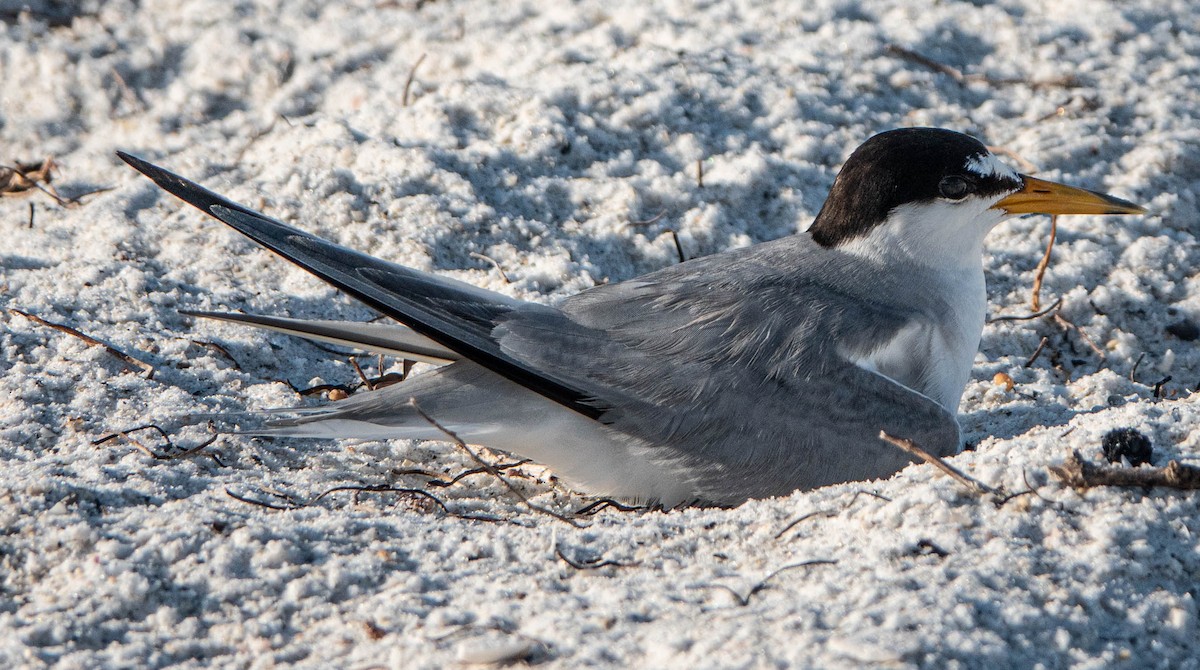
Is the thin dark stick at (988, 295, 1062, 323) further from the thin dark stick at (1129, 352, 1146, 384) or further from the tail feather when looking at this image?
the tail feather

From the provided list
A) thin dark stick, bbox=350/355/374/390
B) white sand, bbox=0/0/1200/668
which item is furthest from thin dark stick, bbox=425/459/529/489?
thin dark stick, bbox=350/355/374/390

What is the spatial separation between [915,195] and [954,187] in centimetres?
11

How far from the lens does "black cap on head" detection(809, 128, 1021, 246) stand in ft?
10.7

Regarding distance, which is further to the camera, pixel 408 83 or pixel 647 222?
pixel 408 83

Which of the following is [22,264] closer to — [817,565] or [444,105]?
[444,105]

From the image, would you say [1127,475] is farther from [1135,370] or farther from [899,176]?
[1135,370]

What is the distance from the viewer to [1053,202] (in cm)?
342

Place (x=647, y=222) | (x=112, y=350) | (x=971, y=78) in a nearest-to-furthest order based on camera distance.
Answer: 1. (x=112, y=350)
2. (x=647, y=222)
3. (x=971, y=78)

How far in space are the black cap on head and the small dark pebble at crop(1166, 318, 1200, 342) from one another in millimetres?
860

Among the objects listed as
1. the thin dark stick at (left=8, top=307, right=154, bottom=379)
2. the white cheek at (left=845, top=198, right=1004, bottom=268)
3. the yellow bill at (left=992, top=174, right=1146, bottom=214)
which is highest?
the yellow bill at (left=992, top=174, right=1146, bottom=214)

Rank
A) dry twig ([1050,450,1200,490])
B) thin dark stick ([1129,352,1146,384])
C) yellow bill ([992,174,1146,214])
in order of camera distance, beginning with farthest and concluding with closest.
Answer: thin dark stick ([1129,352,1146,384]), yellow bill ([992,174,1146,214]), dry twig ([1050,450,1200,490])

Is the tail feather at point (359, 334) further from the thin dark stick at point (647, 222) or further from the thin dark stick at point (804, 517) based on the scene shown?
the thin dark stick at point (647, 222)

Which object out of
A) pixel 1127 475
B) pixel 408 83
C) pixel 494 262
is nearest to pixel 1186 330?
pixel 1127 475

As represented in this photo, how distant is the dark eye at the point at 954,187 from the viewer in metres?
3.30
